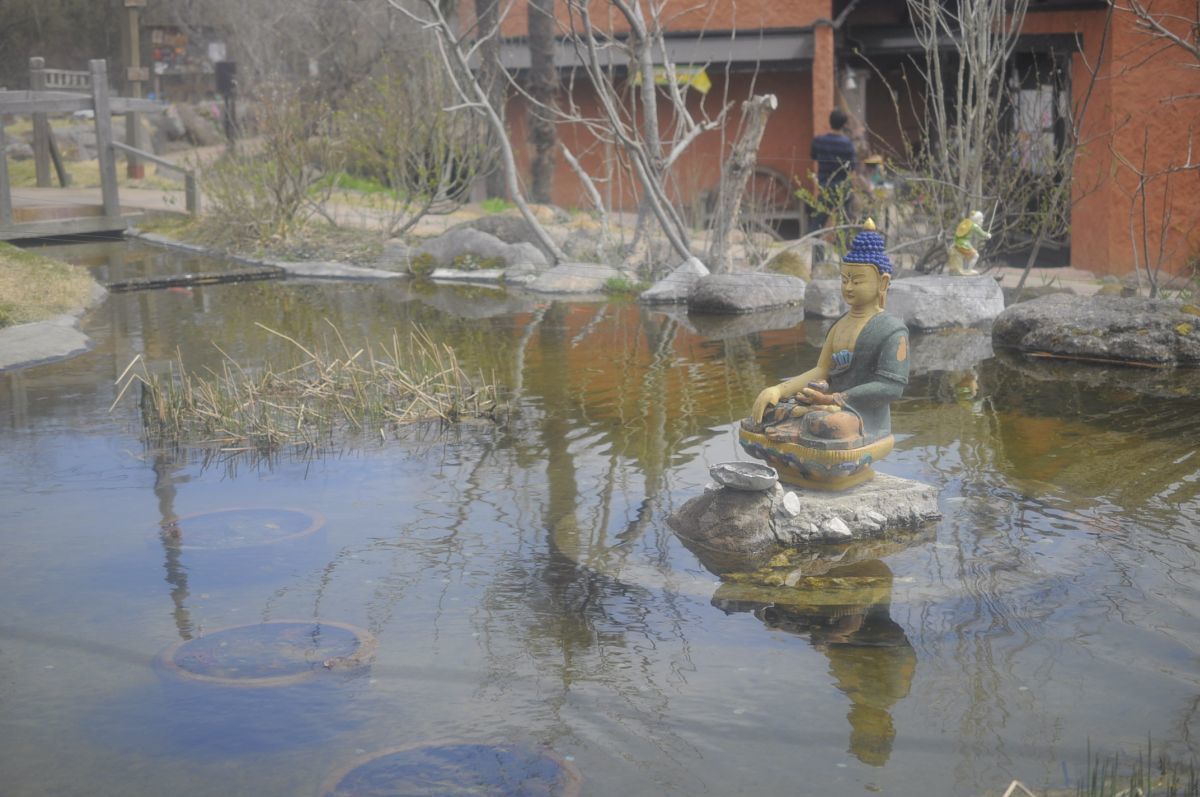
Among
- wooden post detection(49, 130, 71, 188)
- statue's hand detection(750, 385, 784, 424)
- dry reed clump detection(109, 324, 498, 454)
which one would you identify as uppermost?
wooden post detection(49, 130, 71, 188)

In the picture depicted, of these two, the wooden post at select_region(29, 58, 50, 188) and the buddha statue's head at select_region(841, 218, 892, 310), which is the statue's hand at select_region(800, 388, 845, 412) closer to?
the buddha statue's head at select_region(841, 218, 892, 310)

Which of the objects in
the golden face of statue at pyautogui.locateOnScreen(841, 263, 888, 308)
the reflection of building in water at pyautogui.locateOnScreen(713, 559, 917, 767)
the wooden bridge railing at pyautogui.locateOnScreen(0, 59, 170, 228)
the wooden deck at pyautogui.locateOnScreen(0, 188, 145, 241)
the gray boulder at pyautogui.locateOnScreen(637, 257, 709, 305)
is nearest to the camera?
the reflection of building in water at pyautogui.locateOnScreen(713, 559, 917, 767)

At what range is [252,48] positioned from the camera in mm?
30859

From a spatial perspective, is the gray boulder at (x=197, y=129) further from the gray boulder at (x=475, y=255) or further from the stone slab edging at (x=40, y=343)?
the stone slab edging at (x=40, y=343)

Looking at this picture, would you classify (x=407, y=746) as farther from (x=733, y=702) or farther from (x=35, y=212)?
(x=35, y=212)

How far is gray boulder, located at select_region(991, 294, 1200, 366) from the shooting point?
922 centimetres

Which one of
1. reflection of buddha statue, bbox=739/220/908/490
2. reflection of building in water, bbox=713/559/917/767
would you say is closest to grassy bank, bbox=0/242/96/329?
reflection of buddha statue, bbox=739/220/908/490

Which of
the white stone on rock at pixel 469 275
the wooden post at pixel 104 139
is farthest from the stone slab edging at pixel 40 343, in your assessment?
the wooden post at pixel 104 139

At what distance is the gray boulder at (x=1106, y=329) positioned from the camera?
9.22 meters

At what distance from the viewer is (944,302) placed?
35.8ft

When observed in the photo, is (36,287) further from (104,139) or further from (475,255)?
(104,139)

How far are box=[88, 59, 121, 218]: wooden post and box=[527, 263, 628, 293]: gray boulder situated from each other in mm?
7032

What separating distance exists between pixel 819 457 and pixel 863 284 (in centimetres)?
81

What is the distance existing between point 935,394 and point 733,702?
472cm
